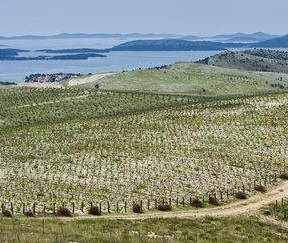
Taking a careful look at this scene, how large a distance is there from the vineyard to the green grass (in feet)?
27.8

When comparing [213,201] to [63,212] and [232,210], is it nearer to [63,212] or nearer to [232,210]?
[232,210]

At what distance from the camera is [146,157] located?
84812 millimetres

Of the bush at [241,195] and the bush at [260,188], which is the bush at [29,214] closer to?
the bush at [241,195]

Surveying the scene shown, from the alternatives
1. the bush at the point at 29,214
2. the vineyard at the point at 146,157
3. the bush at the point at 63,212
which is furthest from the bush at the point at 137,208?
the bush at the point at 29,214

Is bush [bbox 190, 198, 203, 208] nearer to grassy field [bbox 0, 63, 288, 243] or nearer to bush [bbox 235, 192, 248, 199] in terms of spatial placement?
grassy field [bbox 0, 63, 288, 243]

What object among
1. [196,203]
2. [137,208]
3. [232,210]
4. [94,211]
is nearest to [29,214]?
[94,211]

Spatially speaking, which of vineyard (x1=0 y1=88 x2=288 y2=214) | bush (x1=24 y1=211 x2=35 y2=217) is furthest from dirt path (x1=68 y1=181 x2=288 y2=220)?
bush (x1=24 y1=211 x2=35 y2=217)

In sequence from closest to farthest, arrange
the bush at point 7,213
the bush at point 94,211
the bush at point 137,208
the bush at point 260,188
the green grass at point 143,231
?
1. the green grass at point 143,231
2. the bush at point 7,213
3. the bush at point 94,211
4. the bush at point 137,208
5. the bush at point 260,188

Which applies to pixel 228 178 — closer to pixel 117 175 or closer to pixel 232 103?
pixel 117 175

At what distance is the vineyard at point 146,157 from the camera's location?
2621 inches

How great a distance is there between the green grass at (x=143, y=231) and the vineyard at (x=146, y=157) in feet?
27.8

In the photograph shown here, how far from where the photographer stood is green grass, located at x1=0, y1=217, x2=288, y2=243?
136ft

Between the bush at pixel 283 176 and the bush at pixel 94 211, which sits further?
the bush at pixel 283 176

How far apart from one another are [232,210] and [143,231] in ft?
54.5
